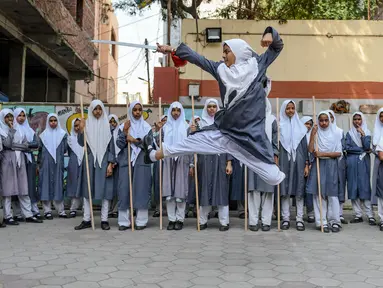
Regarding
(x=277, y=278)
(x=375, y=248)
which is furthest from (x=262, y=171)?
(x=375, y=248)

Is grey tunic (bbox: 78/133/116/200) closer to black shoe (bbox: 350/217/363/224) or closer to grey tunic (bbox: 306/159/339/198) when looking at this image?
grey tunic (bbox: 306/159/339/198)

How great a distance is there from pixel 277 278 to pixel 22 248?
2.76 metres

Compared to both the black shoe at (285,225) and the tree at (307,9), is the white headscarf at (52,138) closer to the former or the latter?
the black shoe at (285,225)

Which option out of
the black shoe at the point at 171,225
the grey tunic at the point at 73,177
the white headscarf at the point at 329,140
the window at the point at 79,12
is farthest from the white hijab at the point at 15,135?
the window at the point at 79,12

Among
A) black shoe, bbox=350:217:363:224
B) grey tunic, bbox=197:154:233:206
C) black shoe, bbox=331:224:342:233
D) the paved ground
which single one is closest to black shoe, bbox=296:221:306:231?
the paved ground

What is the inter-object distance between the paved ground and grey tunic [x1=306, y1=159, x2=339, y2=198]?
0.56 m

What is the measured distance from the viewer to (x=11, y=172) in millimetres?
6473

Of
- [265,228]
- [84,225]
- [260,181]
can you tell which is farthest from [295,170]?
[84,225]

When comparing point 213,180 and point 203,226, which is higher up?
point 213,180

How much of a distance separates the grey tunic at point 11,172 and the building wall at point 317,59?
196 inches

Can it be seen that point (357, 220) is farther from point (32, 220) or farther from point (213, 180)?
point (32, 220)

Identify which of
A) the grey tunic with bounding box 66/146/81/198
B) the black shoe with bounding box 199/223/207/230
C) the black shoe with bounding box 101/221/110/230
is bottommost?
the black shoe with bounding box 199/223/207/230

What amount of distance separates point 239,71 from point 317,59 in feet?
23.9

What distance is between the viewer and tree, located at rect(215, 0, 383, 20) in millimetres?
13242
